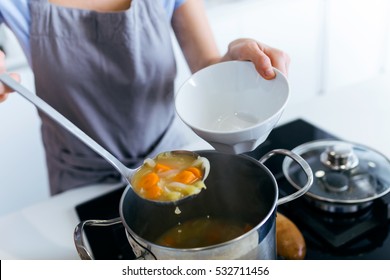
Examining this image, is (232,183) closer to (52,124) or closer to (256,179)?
(256,179)

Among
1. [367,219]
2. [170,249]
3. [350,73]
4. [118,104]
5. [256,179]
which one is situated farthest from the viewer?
[350,73]

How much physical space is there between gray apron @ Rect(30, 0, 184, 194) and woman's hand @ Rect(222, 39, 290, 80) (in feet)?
0.59

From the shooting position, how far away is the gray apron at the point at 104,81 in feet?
2.31

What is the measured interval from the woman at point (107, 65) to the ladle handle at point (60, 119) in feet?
0.62

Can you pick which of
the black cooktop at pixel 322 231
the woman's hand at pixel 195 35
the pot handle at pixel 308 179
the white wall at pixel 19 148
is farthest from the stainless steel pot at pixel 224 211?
the white wall at pixel 19 148

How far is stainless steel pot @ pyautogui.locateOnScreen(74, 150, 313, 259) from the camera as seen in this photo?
0.40 metres

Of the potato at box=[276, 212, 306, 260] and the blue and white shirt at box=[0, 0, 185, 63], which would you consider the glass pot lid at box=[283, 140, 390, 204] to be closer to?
the potato at box=[276, 212, 306, 260]

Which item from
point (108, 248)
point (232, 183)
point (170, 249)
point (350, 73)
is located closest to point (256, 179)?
point (232, 183)

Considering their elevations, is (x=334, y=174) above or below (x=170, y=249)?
below

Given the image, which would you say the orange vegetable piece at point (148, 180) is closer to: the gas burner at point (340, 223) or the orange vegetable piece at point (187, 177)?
the orange vegetable piece at point (187, 177)

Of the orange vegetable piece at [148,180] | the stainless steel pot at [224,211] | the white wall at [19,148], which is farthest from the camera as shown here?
the white wall at [19,148]

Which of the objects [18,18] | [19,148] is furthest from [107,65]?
[19,148]

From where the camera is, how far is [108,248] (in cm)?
63
